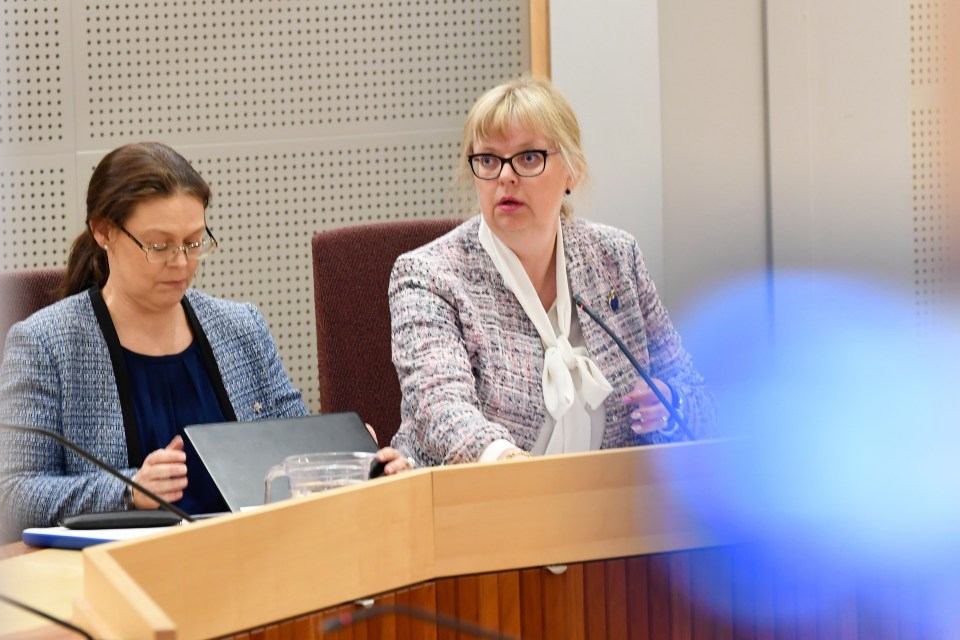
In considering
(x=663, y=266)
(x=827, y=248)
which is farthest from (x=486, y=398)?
(x=827, y=248)

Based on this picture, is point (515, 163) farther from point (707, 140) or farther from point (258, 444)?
point (707, 140)

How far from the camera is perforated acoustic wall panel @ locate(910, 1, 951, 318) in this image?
311 cm

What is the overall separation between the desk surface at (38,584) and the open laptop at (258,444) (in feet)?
0.70

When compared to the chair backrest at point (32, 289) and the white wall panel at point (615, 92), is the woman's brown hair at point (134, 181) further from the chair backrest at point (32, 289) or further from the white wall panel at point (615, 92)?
the white wall panel at point (615, 92)

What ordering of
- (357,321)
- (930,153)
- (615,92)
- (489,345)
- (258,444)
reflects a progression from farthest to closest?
(930,153) → (615,92) → (357,321) → (489,345) → (258,444)

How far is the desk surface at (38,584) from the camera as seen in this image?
986mm

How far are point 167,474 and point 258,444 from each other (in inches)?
6.9

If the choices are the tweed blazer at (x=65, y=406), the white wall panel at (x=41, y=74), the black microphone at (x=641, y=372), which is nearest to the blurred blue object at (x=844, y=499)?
the black microphone at (x=641, y=372)

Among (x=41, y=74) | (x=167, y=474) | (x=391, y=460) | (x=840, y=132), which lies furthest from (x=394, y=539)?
(x=41, y=74)

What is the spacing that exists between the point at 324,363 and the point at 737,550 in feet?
3.95

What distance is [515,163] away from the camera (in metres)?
2.14

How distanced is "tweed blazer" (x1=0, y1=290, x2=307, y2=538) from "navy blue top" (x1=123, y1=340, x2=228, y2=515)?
4cm

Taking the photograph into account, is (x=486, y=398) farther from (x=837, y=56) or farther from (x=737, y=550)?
(x=837, y=56)

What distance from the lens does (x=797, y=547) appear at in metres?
1.30
